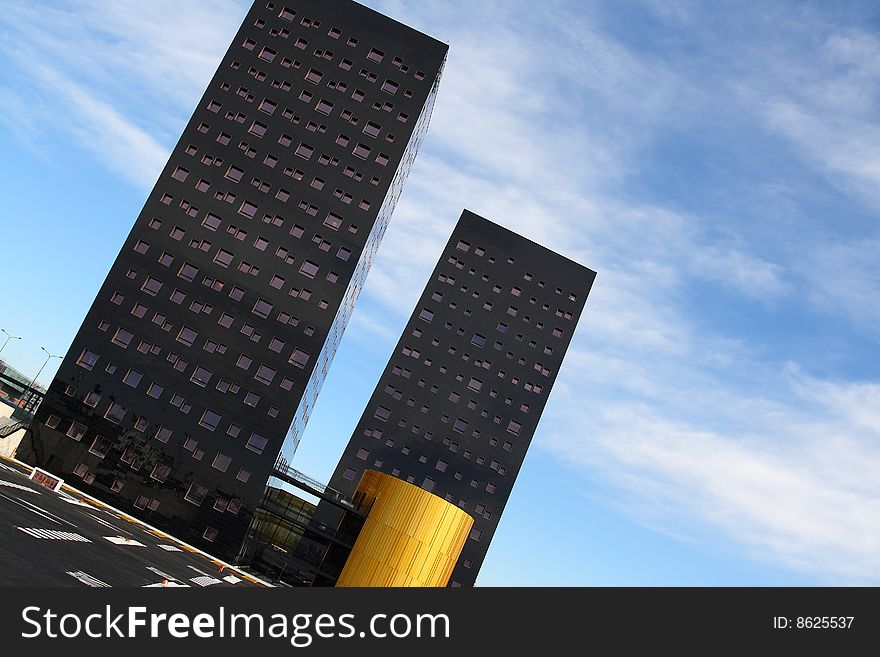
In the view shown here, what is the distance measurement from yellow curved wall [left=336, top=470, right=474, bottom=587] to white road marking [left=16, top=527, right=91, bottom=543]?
100ft

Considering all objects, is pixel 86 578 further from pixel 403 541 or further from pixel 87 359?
pixel 87 359

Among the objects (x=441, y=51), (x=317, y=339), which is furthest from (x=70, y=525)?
(x=441, y=51)

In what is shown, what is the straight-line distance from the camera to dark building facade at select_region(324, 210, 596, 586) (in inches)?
3799

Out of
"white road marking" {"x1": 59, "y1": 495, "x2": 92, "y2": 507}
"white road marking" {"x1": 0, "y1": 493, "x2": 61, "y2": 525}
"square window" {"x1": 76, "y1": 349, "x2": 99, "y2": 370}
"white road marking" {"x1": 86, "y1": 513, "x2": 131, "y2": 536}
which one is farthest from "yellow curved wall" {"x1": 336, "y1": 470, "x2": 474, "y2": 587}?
"white road marking" {"x1": 0, "y1": 493, "x2": 61, "y2": 525}

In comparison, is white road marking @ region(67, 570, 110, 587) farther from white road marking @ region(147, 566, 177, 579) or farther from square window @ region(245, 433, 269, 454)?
square window @ region(245, 433, 269, 454)

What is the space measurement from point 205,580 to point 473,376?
6502 cm

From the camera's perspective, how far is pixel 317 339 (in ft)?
220

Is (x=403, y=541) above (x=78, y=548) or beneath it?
above

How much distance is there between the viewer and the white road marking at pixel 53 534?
26.7 meters

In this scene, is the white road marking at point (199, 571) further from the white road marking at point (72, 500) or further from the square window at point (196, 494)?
the square window at point (196, 494)

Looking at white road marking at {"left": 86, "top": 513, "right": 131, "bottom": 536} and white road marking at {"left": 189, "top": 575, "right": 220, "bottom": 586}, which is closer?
white road marking at {"left": 189, "top": 575, "right": 220, "bottom": 586}

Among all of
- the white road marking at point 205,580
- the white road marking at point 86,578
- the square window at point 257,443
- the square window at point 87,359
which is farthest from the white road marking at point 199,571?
the square window at point 87,359

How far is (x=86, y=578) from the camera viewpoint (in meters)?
23.1

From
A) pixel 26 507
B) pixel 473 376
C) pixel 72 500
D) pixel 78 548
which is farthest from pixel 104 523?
pixel 473 376
